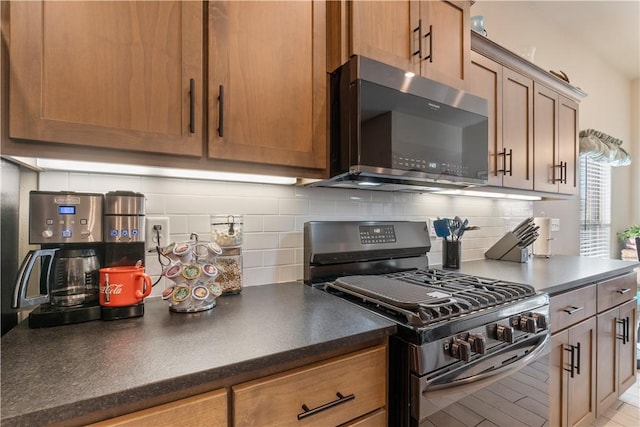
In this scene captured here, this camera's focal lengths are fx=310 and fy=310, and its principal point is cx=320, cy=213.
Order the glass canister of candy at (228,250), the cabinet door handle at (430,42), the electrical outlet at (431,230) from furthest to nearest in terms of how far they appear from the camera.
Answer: the electrical outlet at (431,230) → the cabinet door handle at (430,42) → the glass canister of candy at (228,250)

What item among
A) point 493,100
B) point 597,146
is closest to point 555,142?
point 493,100

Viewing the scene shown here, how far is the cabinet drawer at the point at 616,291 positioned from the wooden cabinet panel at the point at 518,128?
0.69 meters

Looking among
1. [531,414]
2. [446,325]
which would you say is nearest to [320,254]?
[446,325]

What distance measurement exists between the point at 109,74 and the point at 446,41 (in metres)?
1.39

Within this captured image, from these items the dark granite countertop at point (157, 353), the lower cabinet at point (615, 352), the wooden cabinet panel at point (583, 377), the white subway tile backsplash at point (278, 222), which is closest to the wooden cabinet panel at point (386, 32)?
the white subway tile backsplash at point (278, 222)

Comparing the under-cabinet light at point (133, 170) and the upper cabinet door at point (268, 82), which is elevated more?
the upper cabinet door at point (268, 82)

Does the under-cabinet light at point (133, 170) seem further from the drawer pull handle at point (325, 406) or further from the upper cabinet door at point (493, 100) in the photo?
the upper cabinet door at point (493, 100)

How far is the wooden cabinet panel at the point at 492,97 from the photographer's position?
1739 millimetres

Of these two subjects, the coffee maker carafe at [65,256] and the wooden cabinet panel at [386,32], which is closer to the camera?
the coffee maker carafe at [65,256]

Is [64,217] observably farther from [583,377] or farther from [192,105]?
[583,377]

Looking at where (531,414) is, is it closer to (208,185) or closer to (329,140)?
(329,140)

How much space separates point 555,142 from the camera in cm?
221

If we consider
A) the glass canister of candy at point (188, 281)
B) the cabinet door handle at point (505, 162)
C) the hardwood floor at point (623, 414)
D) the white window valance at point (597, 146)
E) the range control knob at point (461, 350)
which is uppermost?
the white window valance at point (597, 146)

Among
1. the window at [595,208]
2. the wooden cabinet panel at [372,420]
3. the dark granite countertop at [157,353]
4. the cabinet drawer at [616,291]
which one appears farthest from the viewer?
the window at [595,208]
